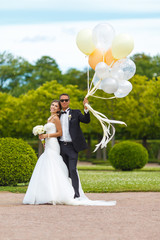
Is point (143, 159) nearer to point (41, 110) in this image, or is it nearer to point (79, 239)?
point (41, 110)

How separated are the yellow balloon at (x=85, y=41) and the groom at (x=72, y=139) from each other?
1154 mm

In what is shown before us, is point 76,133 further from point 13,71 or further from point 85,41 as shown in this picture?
point 13,71

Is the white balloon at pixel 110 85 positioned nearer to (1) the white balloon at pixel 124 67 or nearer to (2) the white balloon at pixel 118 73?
(2) the white balloon at pixel 118 73

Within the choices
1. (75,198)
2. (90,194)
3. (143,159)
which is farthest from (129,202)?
(143,159)

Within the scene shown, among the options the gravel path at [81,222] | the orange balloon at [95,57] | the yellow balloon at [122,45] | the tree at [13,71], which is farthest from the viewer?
the tree at [13,71]

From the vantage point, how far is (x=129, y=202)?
995 cm

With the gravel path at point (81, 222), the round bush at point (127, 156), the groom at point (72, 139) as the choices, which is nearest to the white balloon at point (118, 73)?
the groom at point (72, 139)

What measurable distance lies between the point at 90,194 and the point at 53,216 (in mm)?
4877

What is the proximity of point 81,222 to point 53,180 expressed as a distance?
2706mm

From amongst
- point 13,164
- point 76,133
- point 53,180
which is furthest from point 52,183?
point 13,164

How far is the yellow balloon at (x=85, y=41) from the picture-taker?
32.5 feet

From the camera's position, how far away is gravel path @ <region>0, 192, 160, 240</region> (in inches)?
239

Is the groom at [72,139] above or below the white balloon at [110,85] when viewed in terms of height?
below

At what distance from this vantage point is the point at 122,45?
9555mm
